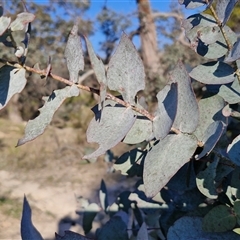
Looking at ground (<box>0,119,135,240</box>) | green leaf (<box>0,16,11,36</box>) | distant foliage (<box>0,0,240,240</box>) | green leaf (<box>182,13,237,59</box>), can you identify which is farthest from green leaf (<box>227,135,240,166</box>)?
ground (<box>0,119,135,240</box>)

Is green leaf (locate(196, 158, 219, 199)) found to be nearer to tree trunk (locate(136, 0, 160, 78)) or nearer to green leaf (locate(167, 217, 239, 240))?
green leaf (locate(167, 217, 239, 240))

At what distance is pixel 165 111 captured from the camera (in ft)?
1.10

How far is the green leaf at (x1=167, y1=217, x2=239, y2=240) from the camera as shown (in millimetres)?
401

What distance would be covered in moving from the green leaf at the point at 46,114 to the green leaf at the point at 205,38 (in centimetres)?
15

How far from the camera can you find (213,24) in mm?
428

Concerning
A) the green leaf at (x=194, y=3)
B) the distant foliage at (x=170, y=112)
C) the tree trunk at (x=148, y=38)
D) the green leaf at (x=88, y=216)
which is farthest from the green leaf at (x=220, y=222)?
the tree trunk at (x=148, y=38)

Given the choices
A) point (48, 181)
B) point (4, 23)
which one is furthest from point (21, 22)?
point (48, 181)

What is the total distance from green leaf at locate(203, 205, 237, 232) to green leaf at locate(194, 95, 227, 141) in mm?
86

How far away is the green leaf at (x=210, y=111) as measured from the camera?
0.41 metres

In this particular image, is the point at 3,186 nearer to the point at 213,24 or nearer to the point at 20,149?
the point at 20,149

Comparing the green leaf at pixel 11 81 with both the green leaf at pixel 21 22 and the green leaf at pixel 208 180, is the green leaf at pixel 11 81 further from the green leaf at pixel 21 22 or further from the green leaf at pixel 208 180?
the green leaf at pixel 208 180

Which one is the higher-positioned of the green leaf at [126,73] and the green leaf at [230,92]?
the green leaf at [126,73]

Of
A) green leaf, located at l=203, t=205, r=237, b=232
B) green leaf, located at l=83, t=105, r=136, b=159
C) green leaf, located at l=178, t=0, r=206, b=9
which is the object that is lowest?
green leaf, located at l=203, t=205, r=237, b=232

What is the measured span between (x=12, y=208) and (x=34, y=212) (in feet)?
0.67
